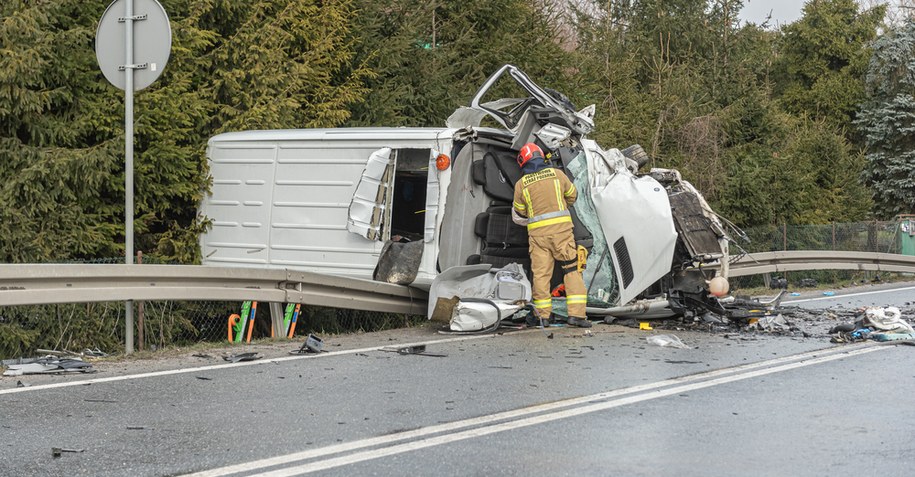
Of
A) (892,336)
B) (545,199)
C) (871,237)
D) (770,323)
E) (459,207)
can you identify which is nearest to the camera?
(892,336)

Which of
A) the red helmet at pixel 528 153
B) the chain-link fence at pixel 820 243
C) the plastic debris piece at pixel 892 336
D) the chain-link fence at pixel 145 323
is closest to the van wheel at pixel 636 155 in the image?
the red helmet at pixel 528 153

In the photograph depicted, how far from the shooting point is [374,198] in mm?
10266

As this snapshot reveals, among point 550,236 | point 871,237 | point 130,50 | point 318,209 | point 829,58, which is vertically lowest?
point 871,237

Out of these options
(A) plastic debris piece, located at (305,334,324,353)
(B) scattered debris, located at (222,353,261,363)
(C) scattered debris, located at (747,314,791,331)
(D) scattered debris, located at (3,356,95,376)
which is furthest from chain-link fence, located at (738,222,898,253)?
(D) scattered debris, located at (3,356,95,376)

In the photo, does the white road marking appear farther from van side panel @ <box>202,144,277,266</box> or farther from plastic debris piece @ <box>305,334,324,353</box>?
van side panel @ <box>202,144,277,266</box>

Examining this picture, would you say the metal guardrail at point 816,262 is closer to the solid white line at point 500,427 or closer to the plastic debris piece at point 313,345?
the solid white line at point 500,427

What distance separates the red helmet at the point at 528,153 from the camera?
394 inches

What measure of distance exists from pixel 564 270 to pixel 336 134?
2708mm

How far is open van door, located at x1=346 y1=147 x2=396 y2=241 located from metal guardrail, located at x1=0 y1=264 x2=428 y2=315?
678mm

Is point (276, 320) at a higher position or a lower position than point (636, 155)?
lower

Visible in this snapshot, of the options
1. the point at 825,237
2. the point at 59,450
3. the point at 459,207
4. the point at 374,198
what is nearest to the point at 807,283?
the point at 825,237

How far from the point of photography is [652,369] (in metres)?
7.25

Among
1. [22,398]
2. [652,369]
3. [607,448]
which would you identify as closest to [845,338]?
[652,369]

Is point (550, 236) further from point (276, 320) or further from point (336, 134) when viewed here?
point (276, 320)
